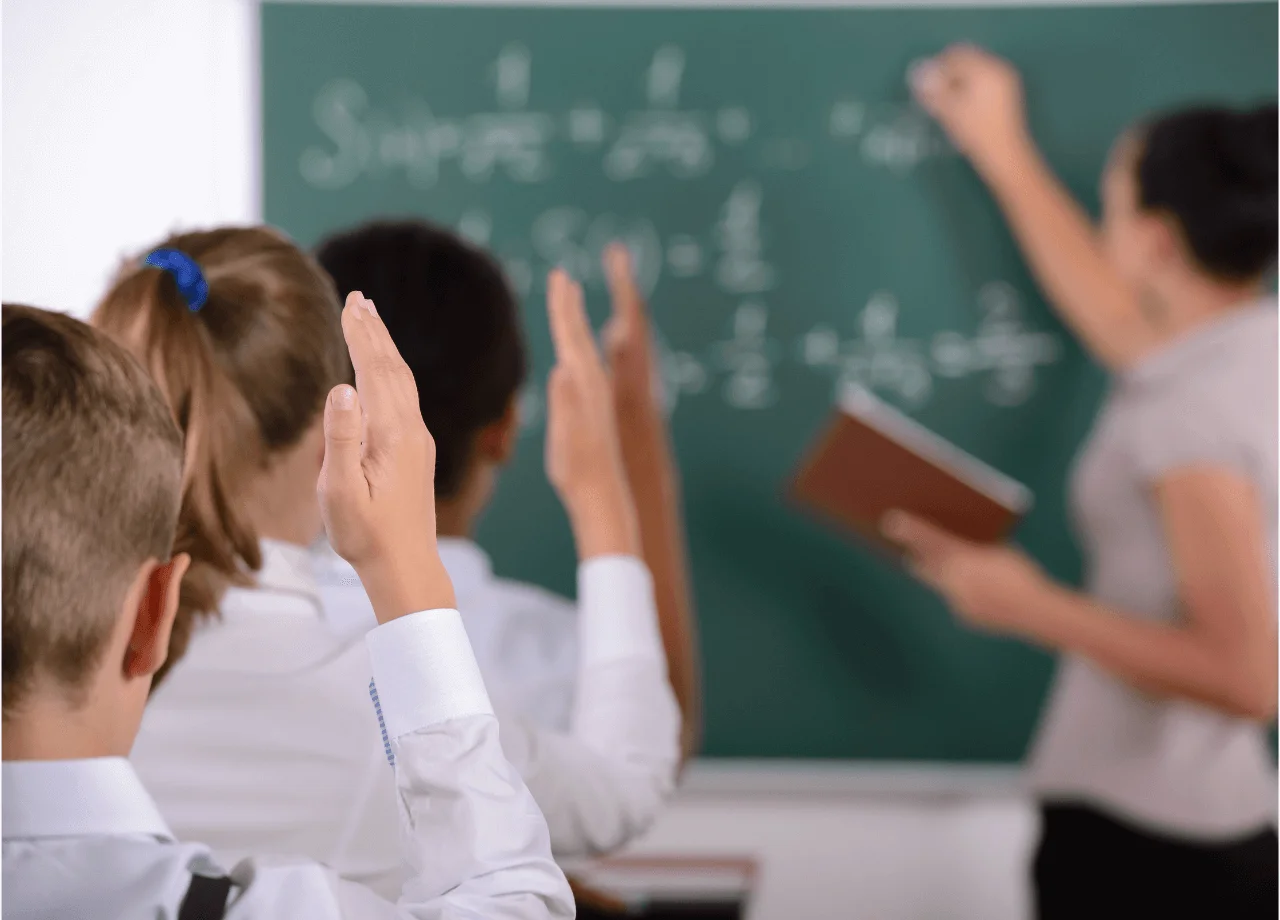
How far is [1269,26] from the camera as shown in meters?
1.77

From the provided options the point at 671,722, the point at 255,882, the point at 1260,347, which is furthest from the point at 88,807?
the point at 1260,347

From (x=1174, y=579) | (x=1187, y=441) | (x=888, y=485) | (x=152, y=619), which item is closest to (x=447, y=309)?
(x=152, y=619)

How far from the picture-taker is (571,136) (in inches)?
71.6

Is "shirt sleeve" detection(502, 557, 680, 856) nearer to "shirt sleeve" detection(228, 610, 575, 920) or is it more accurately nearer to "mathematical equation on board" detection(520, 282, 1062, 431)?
"shirt sleeve" detection(228, 610, 575, 920)

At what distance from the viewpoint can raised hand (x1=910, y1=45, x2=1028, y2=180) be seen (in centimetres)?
176

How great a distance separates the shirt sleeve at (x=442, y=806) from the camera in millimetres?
471

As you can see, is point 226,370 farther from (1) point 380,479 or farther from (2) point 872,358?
(2) point 872,358

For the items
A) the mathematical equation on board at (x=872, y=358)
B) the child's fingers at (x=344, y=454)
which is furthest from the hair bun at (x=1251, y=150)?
the child's fingers at (x=344, y=454)

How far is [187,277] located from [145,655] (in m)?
0.22

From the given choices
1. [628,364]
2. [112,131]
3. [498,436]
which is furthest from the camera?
[628,364]

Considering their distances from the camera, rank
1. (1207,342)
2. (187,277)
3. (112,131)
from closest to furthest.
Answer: (187,277)
(112,131)
(1207,342)

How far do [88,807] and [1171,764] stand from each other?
54.9 inches

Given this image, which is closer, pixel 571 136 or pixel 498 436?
pixel 498 436

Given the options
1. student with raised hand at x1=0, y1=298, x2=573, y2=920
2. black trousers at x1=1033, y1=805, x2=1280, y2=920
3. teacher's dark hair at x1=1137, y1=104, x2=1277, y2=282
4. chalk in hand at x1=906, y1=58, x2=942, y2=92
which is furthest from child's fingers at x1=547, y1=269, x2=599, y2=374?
chalk in hand at x1=906, y1=58, x2=942, y2=92
